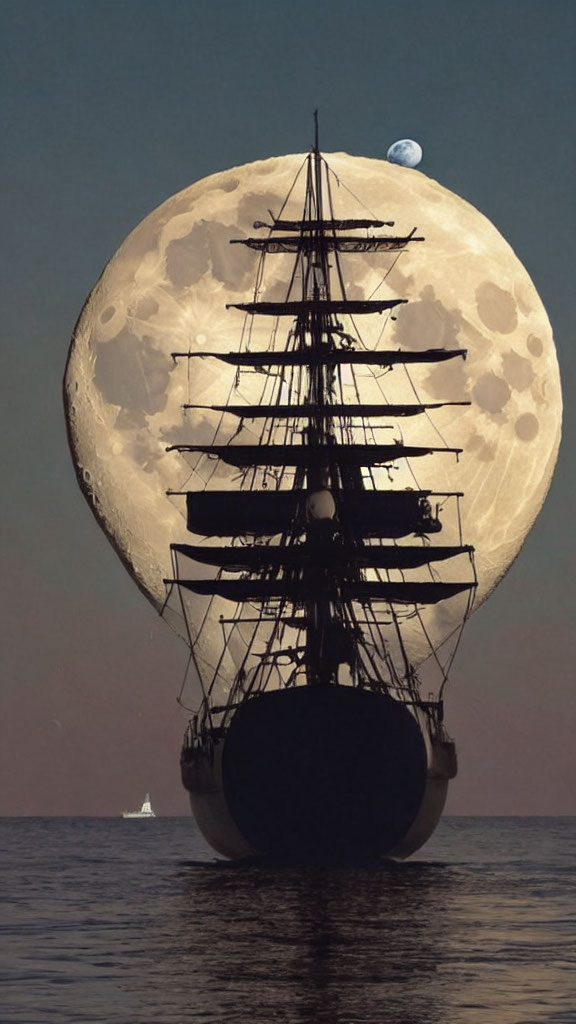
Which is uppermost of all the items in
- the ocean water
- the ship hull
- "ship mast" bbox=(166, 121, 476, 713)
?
"ship mast" bbox=(166, 121, 476, 713)

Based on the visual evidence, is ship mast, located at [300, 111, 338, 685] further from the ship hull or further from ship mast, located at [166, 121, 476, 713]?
the ship hull

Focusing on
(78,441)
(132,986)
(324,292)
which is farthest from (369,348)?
(132,986)

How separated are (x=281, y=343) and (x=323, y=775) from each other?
21.5 meters

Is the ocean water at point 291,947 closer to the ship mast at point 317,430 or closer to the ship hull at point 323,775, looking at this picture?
the ship hull at point 323,775

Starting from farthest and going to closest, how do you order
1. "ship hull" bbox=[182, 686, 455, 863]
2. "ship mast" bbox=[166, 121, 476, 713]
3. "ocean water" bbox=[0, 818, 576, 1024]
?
"ship mast" bbox=[166, 121, 476, 713]
"ship hull" bbox=[182, 686, 455, 863]
"ocean water" bbox=[0, 818, 576, 1024]

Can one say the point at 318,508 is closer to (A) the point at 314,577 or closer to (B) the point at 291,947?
(A) the point at 314,577

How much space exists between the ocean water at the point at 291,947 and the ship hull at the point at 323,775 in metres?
1.25

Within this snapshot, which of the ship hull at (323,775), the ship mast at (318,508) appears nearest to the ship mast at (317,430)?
the ship mast at (318,508)

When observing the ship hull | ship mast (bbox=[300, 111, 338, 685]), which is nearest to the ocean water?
the ship hull

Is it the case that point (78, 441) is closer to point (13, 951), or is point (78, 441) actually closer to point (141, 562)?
point (141, 562)

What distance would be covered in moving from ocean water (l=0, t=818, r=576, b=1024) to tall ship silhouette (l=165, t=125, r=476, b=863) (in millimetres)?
2603

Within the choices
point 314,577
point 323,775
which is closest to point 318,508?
point 314,577

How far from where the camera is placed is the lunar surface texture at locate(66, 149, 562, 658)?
301ft

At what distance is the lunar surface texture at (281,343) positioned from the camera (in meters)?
91.7
